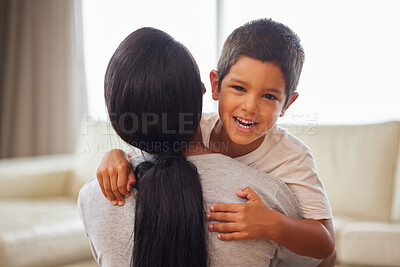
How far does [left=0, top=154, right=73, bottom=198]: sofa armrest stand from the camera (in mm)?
2764

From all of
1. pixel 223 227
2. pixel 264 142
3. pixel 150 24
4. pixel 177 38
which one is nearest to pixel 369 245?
pixel 264 142

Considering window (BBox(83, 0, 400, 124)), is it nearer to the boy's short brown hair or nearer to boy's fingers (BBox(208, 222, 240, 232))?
the boy's short brown hair

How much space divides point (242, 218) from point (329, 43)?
2.77 metres

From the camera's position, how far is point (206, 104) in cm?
396

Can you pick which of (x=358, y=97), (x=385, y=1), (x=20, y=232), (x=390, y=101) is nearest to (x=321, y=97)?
(x=358, y=97)

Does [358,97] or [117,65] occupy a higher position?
[117,65]

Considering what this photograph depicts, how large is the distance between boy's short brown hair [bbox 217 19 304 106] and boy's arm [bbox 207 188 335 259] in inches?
15.0

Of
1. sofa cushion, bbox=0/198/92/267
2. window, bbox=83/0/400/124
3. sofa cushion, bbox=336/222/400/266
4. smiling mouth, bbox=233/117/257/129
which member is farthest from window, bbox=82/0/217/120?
smiling mouth, bbox=233/117/257/129

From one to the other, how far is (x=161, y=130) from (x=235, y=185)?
0.55 ft

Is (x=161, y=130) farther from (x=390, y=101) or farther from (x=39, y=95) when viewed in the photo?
(x=39, y=95)

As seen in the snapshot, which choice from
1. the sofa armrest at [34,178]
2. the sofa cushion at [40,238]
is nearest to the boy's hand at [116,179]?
the sofa cushion at [40,238]

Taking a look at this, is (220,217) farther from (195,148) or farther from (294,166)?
(294,166)

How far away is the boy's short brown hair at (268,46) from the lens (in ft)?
3.40

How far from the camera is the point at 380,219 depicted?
7.54ft
